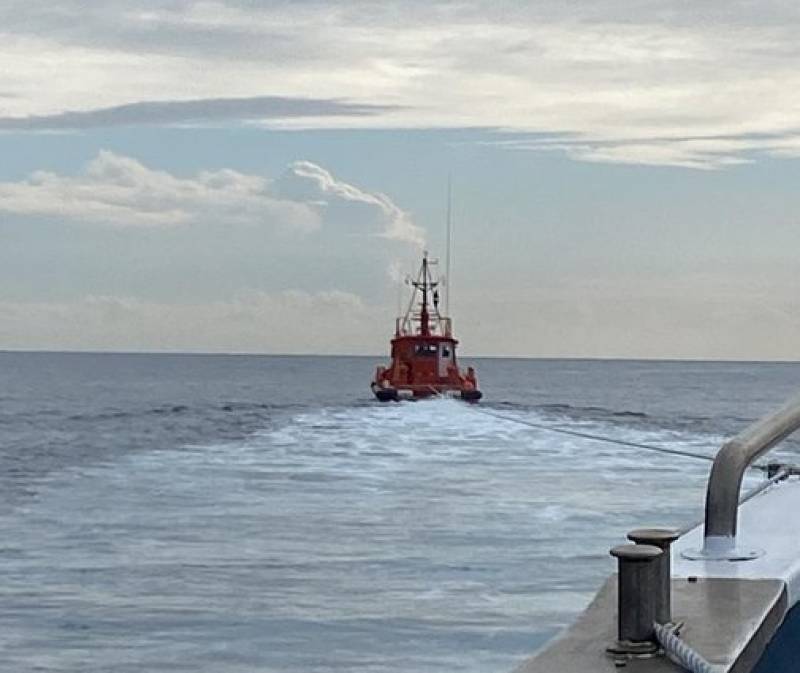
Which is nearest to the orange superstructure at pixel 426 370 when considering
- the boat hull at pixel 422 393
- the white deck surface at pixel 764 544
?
the boat hull at pixel 422 393

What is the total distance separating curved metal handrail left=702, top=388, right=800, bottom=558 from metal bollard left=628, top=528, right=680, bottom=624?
0.23 meters

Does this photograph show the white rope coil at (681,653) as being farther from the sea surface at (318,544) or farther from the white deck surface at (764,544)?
the sea surface at (318,544)

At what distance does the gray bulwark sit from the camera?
7.33 feet

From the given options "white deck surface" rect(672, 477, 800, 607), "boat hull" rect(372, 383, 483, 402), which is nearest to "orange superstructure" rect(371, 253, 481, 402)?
"boat hull" rect(372, 383, 483, 402)

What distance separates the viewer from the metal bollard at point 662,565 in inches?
91.8

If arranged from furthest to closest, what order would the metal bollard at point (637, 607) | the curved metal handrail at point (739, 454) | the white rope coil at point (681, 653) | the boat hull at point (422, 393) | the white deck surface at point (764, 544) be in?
1. the boat hull at point (422, 393)
2. the white deck surface at point (764, 544)
3. the curved metal handrail at point (739, 454)
4. the metal bollard at point (637, 607)
5. the white rope coil at point (681, 653)

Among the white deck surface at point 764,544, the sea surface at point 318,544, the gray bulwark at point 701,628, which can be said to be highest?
the white deck surface at point 764,544

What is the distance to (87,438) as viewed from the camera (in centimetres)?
3716

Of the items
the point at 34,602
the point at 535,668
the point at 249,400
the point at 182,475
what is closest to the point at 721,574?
the point at 535,668

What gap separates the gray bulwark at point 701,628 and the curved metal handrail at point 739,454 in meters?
0.17

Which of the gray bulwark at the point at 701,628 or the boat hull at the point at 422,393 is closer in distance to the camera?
the gray bulwark at the point at 701,628

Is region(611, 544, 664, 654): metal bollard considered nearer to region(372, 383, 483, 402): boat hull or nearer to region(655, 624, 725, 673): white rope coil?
region(655, 624, 725, 673): white rope coil

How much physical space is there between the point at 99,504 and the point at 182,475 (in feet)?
16.5

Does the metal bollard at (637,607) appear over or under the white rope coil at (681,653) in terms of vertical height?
over
